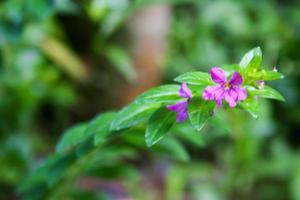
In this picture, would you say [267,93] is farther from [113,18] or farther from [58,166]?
[113,18]

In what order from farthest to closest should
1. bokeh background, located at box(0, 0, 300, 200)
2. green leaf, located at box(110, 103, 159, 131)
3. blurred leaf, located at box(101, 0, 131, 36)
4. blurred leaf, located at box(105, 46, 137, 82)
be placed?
1. blurred leaf, located at box(105, 46, 137, 82)
2. blurred leaf, located at box(101, 0, 131, 36)
3. bokeh background, located at box(0, 0, 300, 200)
4. green leaf, located at box(110, 103, 159, 131)

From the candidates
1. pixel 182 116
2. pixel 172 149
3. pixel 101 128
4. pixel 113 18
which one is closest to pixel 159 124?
pixel 182 116

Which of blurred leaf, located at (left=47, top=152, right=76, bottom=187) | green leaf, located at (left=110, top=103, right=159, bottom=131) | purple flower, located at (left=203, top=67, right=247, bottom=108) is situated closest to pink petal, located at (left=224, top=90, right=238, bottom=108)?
purple flower, located at (left=203, top=67, right=247, bottom=108)

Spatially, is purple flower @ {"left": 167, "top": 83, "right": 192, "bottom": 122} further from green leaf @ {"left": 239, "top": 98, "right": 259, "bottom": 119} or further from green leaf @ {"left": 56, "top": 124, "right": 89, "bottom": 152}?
green leaf @ {"left": 56, "top": 124, "right": 89, "bottom": 152}

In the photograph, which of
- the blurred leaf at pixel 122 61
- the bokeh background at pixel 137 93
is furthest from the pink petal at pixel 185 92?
the blurred leaf at pixel 122 61

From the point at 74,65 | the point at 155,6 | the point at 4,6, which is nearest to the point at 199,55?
the point at 155,6

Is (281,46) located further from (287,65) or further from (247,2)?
(247,2)

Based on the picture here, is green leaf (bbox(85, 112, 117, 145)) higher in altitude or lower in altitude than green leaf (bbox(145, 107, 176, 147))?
higher
